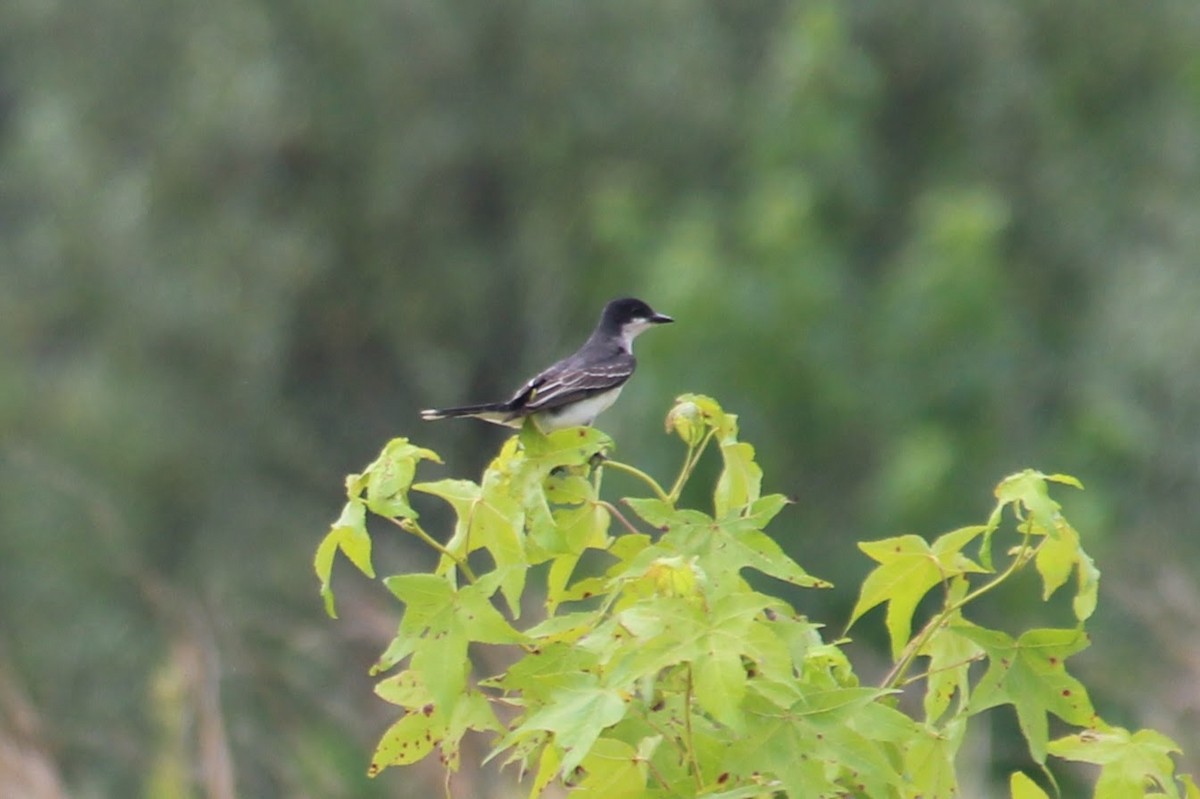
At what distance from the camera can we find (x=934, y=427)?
2062cm

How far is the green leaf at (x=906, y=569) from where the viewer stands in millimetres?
3473

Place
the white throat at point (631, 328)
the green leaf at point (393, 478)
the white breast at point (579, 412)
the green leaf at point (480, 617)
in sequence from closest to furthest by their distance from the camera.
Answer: the green leaf at point (480, 617) → the green leaf at point (393, 478) → the white breast at point (579, 412) → the white throat at point (631, 328)

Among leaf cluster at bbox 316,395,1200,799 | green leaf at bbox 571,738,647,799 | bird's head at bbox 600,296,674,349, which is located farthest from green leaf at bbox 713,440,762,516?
bird's head at bbox 600,296,674,349

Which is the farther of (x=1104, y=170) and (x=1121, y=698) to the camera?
(x=1104, y=170)

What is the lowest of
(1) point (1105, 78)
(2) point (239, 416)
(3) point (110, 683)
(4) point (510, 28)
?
(3) point (110, 683)

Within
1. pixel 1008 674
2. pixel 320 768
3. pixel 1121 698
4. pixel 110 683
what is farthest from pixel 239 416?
pixel 1008 674

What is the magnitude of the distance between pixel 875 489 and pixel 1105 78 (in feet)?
32.4

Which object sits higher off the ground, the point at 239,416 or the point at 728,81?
the point at 728,81

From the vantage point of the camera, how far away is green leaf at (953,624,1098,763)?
135 inches

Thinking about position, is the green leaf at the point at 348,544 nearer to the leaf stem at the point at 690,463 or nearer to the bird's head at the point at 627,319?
the leaf stem at the point at 690,463

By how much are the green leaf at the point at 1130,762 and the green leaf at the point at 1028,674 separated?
0.09 metres

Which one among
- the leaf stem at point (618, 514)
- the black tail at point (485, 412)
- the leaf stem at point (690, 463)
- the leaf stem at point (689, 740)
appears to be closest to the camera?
the leaf stem at point (689, 740)

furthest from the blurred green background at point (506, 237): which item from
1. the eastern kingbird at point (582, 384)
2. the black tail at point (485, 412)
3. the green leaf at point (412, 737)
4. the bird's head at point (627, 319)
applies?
the green leaf at point (412, 737)

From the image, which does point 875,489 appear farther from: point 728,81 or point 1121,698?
point 1121,698
